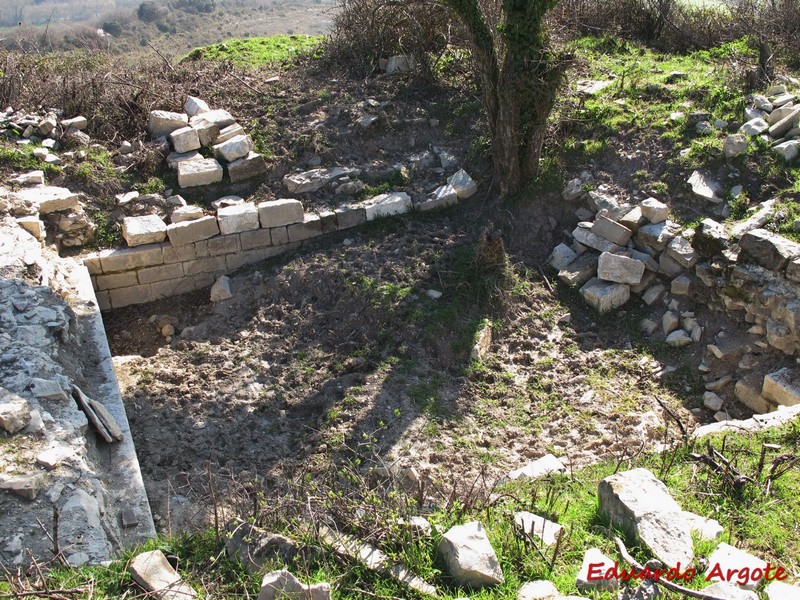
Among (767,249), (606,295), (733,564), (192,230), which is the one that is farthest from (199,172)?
(733,564)

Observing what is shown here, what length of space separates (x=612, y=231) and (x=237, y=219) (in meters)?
3.99

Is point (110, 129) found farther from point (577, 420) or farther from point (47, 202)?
point (577, 420)

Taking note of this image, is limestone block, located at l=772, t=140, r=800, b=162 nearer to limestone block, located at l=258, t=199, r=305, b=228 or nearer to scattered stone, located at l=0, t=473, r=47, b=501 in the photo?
limestone block, located at l=258, t=199, r=305, b=228

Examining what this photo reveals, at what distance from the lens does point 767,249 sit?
6531 mm

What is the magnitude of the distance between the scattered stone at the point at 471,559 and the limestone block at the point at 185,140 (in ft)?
20.6

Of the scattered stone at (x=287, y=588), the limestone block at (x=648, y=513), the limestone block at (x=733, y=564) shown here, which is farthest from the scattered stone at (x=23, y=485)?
the limestone block at (x=733, y=564)

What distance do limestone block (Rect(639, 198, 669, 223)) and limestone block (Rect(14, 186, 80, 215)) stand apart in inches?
237

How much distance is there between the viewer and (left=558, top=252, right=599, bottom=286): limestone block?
747 centimetres

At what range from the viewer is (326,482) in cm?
531

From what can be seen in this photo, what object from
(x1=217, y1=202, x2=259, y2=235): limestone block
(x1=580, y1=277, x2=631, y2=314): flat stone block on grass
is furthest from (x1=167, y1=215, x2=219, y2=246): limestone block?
(x1=580, y1=277, x2=631, y2=314): flat stone block on grass

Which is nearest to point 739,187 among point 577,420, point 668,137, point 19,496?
point 668,137

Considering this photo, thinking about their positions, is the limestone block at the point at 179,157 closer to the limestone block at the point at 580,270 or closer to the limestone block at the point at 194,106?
the limestone block at the point at 194,106

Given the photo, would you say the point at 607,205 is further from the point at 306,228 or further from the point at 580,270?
the point at 306,228

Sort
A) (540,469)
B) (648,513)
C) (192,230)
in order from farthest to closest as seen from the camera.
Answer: (192,230) → (540,469) → (648,513)
